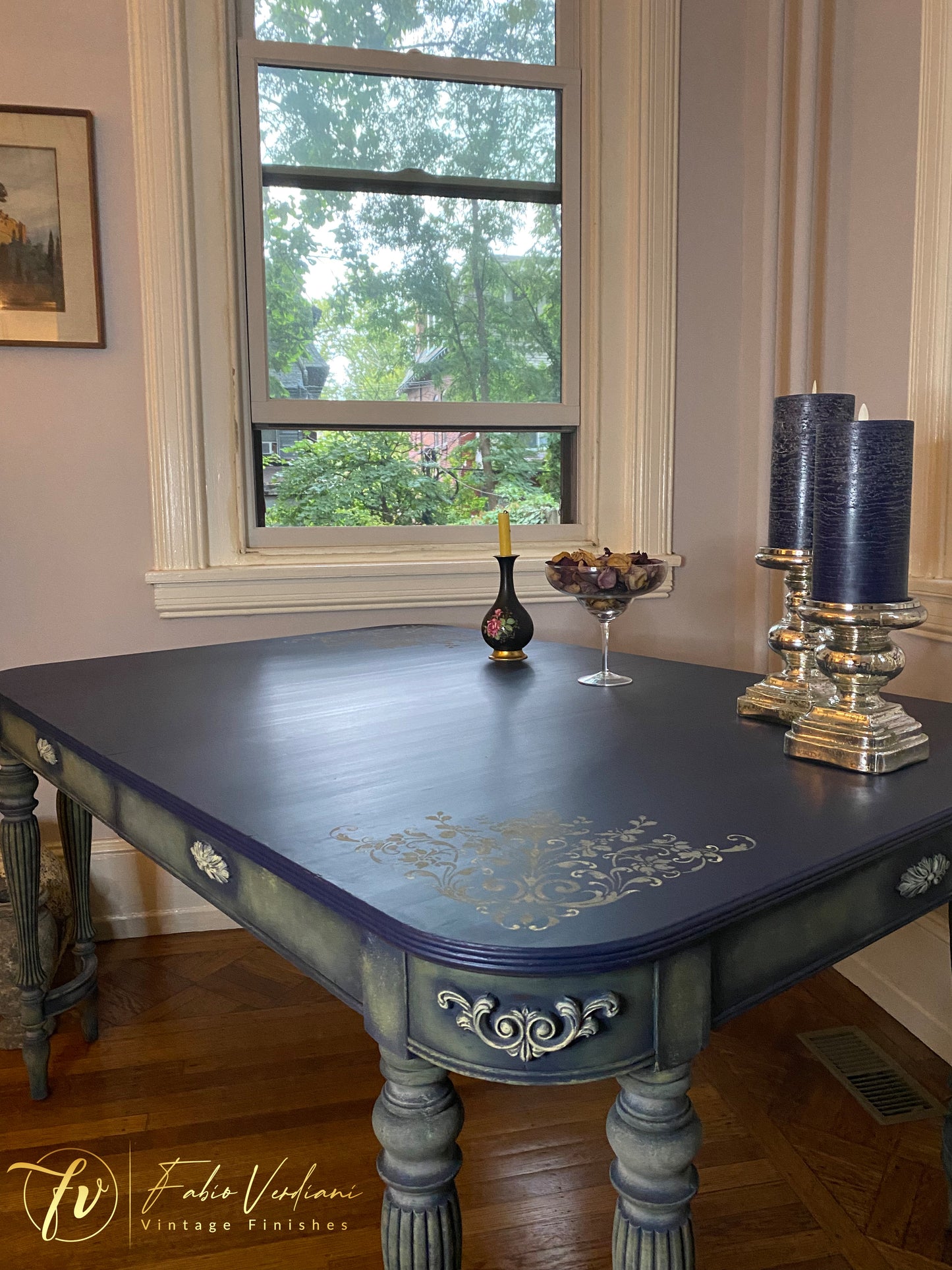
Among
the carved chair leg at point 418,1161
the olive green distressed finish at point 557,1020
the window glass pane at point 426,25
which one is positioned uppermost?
the window glass pane at point 426,25

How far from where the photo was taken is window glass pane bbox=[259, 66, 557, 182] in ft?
9.53

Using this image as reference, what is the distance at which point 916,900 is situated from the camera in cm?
116

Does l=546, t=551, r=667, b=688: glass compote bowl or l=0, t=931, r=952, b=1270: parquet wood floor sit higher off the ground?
l=546, t=551, r=667, b=688: glass compote bowl

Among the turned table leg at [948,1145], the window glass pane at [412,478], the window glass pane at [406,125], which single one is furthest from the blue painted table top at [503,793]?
the window glass pane at [406,125]

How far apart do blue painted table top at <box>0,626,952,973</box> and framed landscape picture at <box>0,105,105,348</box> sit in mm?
1178

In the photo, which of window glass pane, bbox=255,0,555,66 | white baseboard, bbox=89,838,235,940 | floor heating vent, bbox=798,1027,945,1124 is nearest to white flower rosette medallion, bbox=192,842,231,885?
floor heating vent, bbox=798,1027,945,1124

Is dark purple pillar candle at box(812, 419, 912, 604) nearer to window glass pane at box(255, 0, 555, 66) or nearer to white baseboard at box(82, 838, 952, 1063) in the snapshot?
white baseboard at box(82, 838, 952, 1063)

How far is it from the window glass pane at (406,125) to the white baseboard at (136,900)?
6.69 ft

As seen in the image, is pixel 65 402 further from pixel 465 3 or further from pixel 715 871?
pixel 715 871

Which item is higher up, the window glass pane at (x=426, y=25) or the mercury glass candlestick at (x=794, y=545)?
the window glass pane at (x=426, y=25)

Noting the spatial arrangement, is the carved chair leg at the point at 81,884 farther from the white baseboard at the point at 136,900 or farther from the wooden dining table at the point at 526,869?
the wooden dining table at the point at 526,869

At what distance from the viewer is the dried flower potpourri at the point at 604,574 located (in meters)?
1.81

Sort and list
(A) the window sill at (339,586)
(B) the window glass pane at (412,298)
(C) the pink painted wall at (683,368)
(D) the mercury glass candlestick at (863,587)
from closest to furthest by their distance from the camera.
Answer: (D) the mercury glass candlestick at (863,587) → (C) the pink painted wall at (683,368) → (A) the window sill at (339,586) → (B) the window glass pane at (412,298)

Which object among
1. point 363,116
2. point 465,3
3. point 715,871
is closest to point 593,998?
point 715,871
